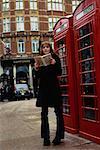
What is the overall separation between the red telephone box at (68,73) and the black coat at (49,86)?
95 cm

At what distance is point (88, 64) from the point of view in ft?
23.6

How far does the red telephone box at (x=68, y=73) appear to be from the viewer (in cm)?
805

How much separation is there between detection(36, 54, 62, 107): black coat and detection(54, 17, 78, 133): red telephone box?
948 mm

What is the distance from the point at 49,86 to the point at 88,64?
76cm

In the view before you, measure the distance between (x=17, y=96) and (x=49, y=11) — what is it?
60.8 feet

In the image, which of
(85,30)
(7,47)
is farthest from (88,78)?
(7,47)

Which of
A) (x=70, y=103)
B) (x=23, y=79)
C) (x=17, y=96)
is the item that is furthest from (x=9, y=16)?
(x=70, y=103)

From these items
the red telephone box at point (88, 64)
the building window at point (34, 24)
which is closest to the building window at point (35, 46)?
the building window at point (34, 24)

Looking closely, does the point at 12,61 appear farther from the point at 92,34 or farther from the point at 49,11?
the point at 92,34

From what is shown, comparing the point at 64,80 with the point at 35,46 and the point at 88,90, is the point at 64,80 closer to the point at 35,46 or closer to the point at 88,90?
the point at 88,90

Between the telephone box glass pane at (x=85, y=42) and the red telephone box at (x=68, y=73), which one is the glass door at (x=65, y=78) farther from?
the telephone box glass pane at (x=85, y=42)

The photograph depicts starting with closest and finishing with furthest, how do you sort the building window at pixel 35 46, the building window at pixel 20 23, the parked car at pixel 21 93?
the parked car at pixel 21 93, the building window at pixel 35 46, the building window at pixel 20 23

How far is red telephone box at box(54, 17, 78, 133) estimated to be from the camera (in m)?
8.05

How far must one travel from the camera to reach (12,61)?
50469 mm
